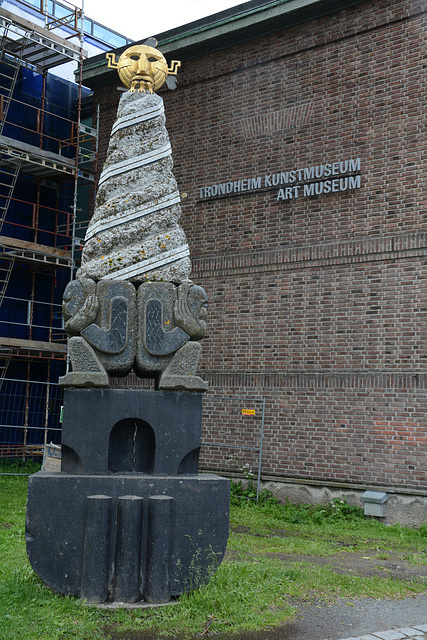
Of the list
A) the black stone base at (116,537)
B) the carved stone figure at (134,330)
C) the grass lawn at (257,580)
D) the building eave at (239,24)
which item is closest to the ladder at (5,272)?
the building eave at (239,24)

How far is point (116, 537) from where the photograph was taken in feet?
18.5

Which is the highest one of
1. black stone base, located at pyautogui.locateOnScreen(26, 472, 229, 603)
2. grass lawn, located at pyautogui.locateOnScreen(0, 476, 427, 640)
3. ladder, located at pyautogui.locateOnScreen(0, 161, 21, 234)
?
ladder, located at pyautogui.locateOnScreen(0, 161, 21, 234)

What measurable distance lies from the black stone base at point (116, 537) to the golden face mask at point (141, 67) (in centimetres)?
383

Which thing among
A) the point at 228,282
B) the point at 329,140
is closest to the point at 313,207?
the point at 329,140

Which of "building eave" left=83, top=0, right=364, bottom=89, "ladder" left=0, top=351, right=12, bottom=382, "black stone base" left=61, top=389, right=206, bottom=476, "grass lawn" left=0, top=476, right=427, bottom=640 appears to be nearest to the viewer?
"grass lawn" left=0, top=476, right=427, bottom=640

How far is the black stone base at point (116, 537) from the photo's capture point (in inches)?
218

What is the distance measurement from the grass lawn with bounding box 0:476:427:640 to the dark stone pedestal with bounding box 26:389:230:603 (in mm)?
210

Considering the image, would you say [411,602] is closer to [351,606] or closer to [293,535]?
[351,606]

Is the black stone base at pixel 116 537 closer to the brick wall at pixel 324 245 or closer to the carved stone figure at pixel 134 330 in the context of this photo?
the carved stone figure at pixel 134 330

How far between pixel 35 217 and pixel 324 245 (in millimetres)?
7825

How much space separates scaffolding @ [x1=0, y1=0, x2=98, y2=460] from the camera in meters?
15.9

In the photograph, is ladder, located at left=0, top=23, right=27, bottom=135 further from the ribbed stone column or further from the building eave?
the ribbed stone column

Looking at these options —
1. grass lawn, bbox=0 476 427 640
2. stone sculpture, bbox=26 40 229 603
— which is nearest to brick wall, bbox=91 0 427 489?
grass lawn, bbox=0 476 427 640

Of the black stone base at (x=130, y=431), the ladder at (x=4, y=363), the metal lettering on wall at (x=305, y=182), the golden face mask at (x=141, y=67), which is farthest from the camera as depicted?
the ladder at (x=4, y=363)
